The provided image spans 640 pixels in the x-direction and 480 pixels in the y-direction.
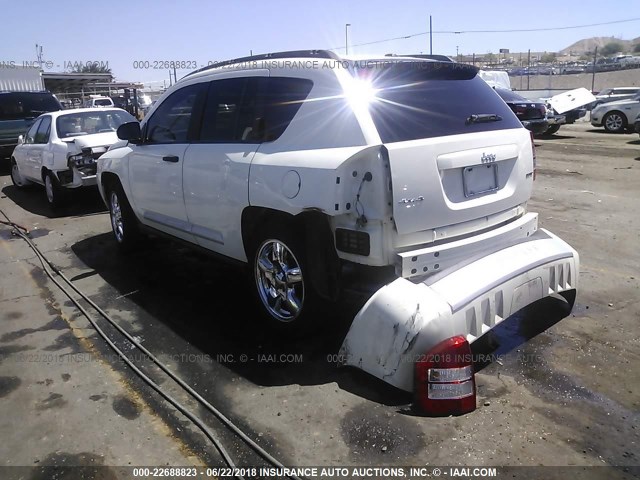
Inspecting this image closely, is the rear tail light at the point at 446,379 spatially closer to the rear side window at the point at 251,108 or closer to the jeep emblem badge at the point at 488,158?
the jeep emblem badge at the point at 488,158

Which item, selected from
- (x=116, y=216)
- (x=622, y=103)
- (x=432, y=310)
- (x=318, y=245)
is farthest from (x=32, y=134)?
(x=622, y=103)

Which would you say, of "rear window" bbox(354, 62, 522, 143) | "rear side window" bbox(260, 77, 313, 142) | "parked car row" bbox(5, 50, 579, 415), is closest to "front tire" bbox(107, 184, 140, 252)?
"parked car row" bbox(5, 50, 579, 415)

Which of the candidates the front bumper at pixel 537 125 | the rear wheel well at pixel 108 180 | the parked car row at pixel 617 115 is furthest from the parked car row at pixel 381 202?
the parked car row at pixel 617 115

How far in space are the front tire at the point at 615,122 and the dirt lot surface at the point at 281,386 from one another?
1540 cm

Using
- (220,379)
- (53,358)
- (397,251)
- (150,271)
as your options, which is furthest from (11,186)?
(397,251)

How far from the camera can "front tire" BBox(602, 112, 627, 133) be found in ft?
62.2

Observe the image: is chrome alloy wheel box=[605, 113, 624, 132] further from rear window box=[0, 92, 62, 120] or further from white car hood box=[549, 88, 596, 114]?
rear window box=[0, 92, 62, 120]

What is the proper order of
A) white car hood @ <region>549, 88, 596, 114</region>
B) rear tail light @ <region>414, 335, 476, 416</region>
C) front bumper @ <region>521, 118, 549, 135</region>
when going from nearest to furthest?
rear tail light @ <region>414, 335, 476, 416</region>
front bumper @ <region>521, 118, 549, 135</region>
white car hood @ <region>549, 88, 596, 114</region>

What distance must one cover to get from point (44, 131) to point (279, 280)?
7857mm

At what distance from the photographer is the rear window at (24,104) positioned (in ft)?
48.8

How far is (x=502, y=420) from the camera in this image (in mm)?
3041

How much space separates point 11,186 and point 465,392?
13059mm

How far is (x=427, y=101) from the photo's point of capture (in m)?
3.70

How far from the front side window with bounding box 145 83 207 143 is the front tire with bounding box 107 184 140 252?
1.04m
